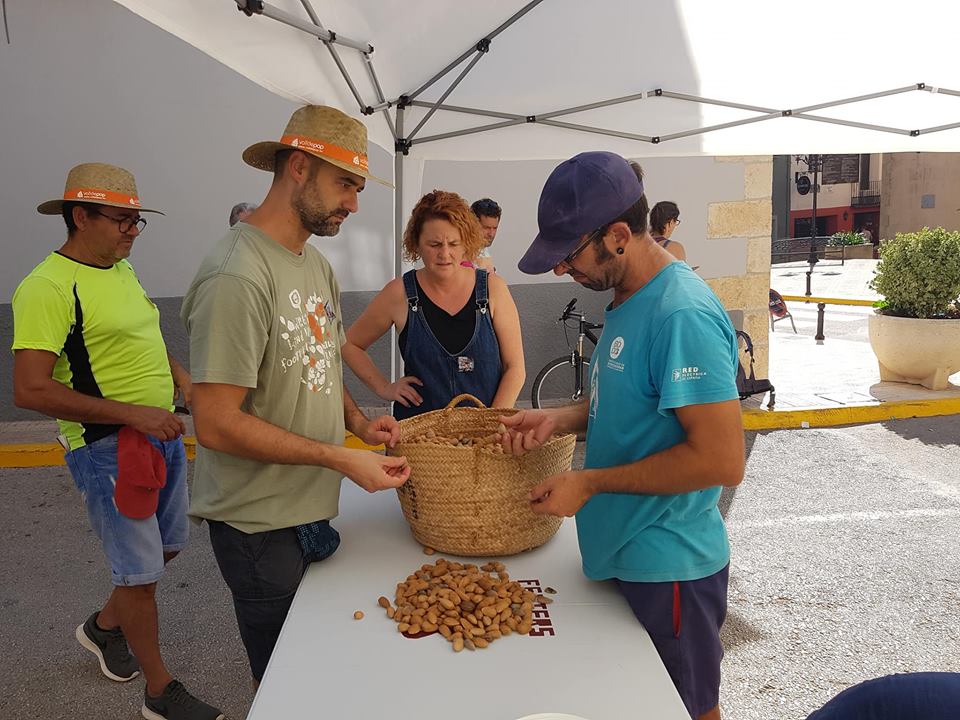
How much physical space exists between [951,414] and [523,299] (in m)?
4.03

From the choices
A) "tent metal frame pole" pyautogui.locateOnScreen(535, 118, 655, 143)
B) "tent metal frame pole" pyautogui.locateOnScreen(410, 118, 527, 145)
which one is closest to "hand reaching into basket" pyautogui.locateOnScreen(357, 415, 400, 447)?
"tent metal frame pole" pyautogui.locateOnScreen(410, 118, 527, 145)

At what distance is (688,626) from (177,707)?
6.77 feet

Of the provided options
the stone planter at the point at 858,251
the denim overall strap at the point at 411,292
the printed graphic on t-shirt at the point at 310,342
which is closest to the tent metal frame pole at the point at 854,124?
the denim overall strap at the point at 411,292

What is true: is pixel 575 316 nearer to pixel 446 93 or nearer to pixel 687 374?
pixel 446 93

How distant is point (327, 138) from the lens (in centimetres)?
200

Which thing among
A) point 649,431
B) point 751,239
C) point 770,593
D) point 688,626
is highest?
point 751,239

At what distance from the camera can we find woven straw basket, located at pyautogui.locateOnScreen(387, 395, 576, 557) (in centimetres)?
206

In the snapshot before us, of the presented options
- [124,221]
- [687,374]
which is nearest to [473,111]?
[124,221]

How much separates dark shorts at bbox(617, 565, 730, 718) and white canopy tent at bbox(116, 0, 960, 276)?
7.91ft

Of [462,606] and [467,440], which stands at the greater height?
[467,440]

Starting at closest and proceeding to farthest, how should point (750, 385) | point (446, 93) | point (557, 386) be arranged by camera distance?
1. point (446, 93)
2. point (750, 385)
3. point (557, 386)

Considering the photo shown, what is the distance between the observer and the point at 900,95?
14.4 feet

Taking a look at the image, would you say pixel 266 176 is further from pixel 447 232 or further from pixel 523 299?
pixel 447 232

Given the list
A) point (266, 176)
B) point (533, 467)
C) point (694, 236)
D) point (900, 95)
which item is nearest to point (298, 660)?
point (533, 467)
